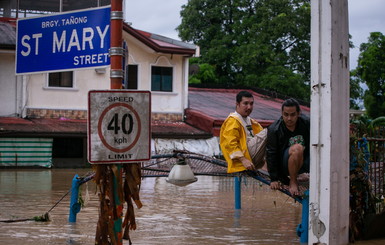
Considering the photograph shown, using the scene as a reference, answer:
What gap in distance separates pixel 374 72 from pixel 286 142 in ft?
92.4

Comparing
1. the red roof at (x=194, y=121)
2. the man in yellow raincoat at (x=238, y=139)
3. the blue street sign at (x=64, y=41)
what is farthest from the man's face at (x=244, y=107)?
the red roof at (x=194, y=121)

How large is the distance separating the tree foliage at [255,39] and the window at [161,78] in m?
9.71

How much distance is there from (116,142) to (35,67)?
1466mm

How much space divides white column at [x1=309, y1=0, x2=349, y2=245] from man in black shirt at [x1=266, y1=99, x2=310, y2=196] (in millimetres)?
650

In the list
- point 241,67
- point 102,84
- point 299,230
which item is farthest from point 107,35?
point 241,67

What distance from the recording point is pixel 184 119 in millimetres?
28016

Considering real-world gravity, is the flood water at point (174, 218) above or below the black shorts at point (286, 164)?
below

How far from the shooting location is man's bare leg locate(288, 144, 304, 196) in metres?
7.36

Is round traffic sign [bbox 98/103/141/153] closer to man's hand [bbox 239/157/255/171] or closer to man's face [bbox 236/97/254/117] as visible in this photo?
man's hand [bbox 239/157/255/171]

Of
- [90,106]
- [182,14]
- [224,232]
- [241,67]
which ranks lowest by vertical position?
[224,232]

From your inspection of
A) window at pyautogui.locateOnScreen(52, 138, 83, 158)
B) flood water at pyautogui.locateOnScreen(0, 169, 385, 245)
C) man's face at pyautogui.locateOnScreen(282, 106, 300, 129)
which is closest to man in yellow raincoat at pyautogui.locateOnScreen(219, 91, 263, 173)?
man's face at pyautogui.locateOnScreen(282, 106, 300, 129)

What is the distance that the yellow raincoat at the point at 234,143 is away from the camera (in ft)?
26.2

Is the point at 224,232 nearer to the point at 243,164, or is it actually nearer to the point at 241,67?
the point at 243,164

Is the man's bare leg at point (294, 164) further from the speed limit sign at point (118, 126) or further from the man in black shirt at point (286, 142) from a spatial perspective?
the speed limit sign at point (118, 126)
